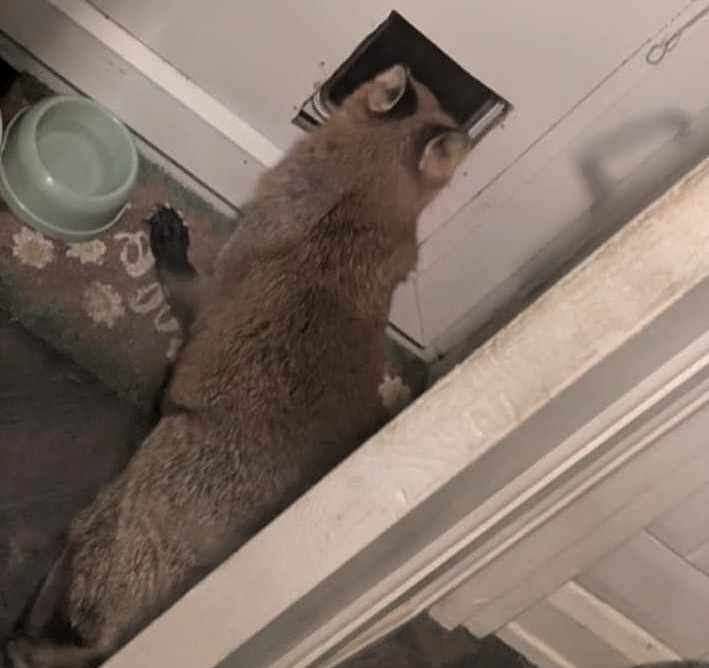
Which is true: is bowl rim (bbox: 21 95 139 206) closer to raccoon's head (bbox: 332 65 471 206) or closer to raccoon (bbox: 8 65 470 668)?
raccoon (bbox: 8 65 470 668)

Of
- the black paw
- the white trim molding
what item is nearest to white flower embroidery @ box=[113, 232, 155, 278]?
the black paw

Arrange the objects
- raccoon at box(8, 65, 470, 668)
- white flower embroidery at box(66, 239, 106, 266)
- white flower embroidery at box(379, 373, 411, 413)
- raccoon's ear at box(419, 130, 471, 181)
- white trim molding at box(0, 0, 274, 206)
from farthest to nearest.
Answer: white flower embroidery at box(379, 373, 411, 413) < white flower embroidery at box(66, 239, 106, 266) < white trim molding at box(0, 0, 274, 206) < raccoon's ear at box(419, 130, 471, 181) < raccoon at box(8, 65, 470, 668)

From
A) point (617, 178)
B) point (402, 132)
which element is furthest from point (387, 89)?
point (617, 178)

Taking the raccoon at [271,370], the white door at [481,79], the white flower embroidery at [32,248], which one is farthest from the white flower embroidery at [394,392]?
the white flower embroidery at [32,248]

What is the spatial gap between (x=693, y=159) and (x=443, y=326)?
59cm

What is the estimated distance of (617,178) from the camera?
1582 mm

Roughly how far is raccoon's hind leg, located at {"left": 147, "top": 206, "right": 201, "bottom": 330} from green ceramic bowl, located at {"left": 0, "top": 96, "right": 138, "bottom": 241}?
0.07 metres

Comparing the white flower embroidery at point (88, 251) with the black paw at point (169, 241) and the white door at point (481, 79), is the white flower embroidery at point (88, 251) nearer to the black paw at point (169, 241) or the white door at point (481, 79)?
the black paw at point (169, 241)

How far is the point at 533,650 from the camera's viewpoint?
6.17 ft

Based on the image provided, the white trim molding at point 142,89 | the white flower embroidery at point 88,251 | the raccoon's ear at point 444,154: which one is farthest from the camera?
the white flower embroidery at point 88,251

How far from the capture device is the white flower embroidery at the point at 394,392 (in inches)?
74.9

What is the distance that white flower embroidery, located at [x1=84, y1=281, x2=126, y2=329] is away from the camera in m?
1.74

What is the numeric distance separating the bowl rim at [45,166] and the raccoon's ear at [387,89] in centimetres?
36

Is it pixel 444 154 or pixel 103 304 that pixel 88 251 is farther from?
pixel 444 154
